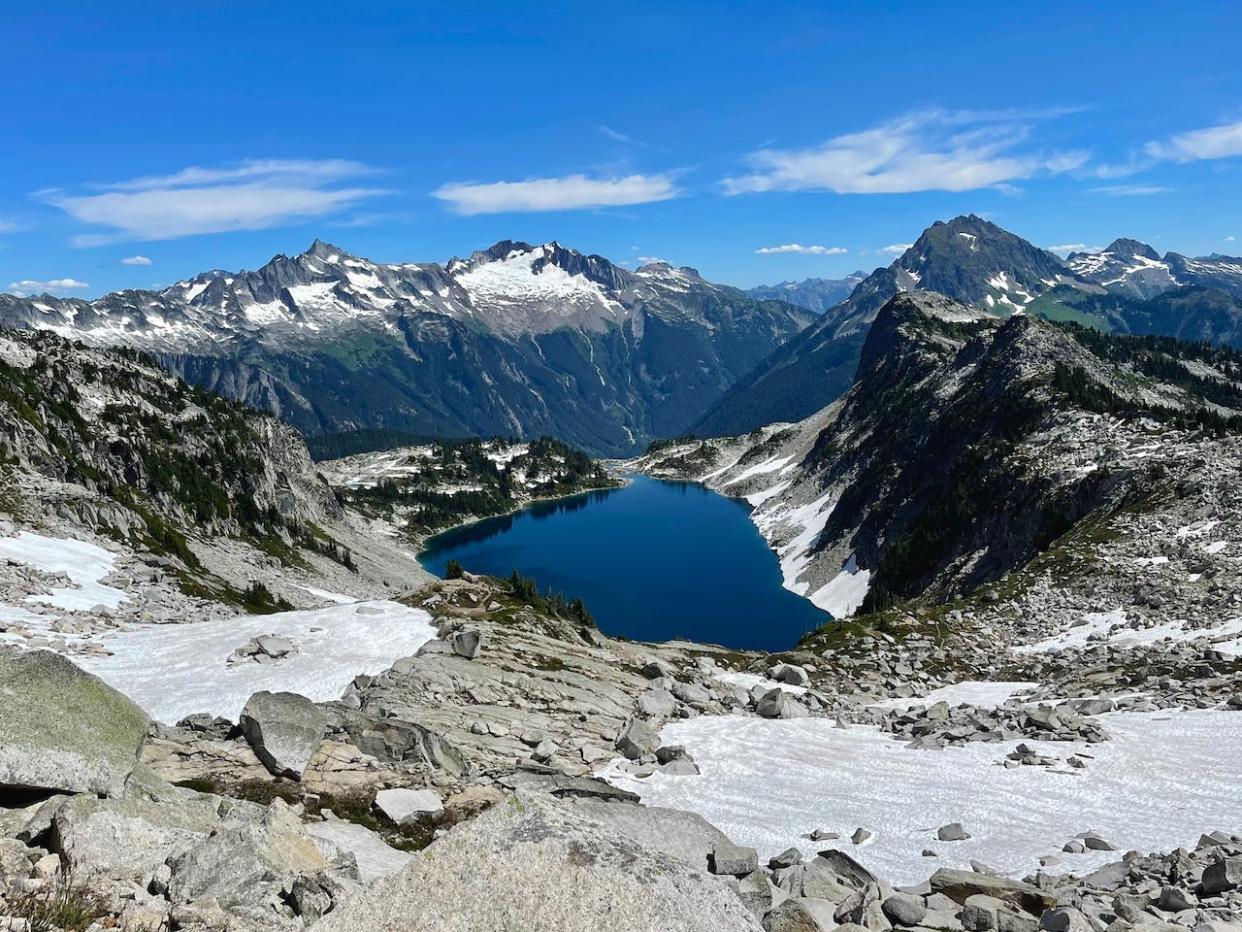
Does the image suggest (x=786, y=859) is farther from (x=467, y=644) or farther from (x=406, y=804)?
(x=467, y=644)

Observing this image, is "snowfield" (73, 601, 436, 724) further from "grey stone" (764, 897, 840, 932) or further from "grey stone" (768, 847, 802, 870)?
"grey stone" (764, 897, 840, 932)

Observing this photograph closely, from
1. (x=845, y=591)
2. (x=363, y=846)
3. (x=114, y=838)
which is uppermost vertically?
(x=114, y=838)

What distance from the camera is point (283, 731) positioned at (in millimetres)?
19797

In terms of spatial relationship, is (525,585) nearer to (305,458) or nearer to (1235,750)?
(1235,750)

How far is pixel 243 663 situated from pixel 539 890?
26096 millimetres

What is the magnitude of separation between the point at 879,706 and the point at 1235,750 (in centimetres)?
1580

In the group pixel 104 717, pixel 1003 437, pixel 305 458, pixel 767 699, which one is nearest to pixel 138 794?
pixel 104 717

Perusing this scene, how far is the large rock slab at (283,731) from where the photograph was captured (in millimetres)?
19172

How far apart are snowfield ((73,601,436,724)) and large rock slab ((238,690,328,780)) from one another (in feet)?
21.2

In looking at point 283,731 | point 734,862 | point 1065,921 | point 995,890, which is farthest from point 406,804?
point 1065,921

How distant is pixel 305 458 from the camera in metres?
178

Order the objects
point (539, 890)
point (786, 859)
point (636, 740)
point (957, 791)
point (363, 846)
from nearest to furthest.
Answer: point (539, 890), point (363, 846), point (786, 859), point (957, 791), point (636, 740)

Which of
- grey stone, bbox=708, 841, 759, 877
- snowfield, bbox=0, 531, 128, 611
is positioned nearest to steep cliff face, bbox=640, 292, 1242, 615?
grey stone, bbox=708, 841, 759, 877

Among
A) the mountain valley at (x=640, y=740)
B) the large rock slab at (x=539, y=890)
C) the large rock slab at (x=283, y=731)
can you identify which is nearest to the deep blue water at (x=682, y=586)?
the mountain valley at (x=640, y=740)
